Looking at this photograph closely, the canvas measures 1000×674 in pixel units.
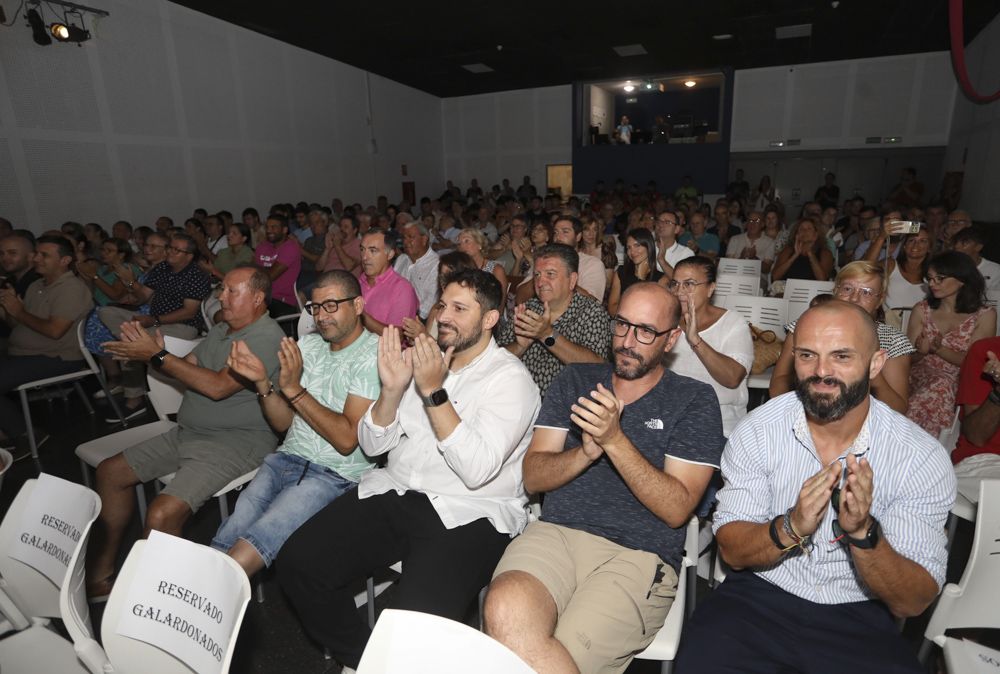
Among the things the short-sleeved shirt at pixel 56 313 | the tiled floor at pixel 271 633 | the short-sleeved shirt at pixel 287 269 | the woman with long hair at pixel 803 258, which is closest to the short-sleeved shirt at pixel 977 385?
the tiled floor at pixel 271 633

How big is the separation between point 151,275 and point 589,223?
12.4 ft

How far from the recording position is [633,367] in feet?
6.10

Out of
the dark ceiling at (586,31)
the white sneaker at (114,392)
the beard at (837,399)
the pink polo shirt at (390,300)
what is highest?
the dark ceiling at (586,31)

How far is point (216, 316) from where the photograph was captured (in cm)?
421

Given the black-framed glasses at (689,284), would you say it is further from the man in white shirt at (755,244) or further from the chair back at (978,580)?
the man in white shirt at (755,244)

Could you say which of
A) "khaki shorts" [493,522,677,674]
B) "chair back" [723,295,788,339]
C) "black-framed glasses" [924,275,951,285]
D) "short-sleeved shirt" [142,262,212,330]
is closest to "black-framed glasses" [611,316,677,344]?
"khaki shorts" [493,522,677,674]

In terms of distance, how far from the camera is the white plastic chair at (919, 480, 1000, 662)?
1594 millimetres

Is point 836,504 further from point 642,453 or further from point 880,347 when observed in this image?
point 880,347

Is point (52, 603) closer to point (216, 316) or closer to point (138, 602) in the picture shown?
point (138, 602)

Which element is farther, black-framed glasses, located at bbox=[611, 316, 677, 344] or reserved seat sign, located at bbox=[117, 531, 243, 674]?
black-framed glasses, located at bbox=[611, 316, 677, 344]

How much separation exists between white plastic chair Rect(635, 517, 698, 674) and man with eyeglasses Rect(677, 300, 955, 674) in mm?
53

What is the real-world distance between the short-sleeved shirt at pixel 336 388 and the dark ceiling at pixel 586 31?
294 inches

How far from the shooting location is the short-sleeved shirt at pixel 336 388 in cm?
237

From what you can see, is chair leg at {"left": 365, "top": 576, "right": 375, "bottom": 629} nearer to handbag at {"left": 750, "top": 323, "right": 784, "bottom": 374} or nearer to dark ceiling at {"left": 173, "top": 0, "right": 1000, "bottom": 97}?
handbag at {"left": 750, "top": 323, "right": 784, "bottom": 374}
